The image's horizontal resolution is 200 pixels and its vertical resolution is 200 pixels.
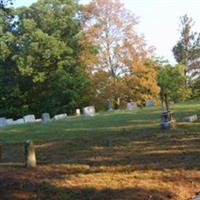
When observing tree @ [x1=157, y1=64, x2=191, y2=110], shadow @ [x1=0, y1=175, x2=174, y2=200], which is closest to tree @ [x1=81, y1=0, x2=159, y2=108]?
tree @ [x1=157, y1=64, x2=191, y2=110]

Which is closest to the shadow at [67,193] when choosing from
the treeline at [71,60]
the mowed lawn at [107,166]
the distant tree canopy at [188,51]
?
the mowed lawn at [107,166]

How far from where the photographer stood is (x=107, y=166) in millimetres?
10805

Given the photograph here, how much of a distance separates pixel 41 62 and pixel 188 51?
36124mm

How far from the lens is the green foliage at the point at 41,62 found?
49.2 meters

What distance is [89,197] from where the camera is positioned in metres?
8.73

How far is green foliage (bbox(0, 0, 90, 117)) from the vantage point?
1937 inches

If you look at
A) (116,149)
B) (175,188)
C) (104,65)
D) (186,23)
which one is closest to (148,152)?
(116,149)

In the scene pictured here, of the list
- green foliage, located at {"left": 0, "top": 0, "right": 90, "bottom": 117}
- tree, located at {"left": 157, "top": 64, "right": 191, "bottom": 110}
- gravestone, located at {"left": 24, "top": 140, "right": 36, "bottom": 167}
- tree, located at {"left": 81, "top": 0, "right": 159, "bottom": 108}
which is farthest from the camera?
tree, located at {"left": 157, "top": 64, "right": 191, "bottom": 110}

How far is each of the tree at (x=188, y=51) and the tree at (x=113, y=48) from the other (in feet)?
128

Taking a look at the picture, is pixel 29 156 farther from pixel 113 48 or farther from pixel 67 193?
pixel 113 48

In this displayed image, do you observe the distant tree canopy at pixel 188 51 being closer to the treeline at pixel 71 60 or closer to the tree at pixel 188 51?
the tree at pixel 188 51

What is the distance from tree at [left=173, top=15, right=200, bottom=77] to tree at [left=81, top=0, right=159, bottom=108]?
39091mm

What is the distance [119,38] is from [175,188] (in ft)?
107

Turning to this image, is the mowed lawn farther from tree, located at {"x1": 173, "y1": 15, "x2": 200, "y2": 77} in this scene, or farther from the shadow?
tree, located at {"x1": 173, "y1": 15, "x2": 200, "y2": 77}
